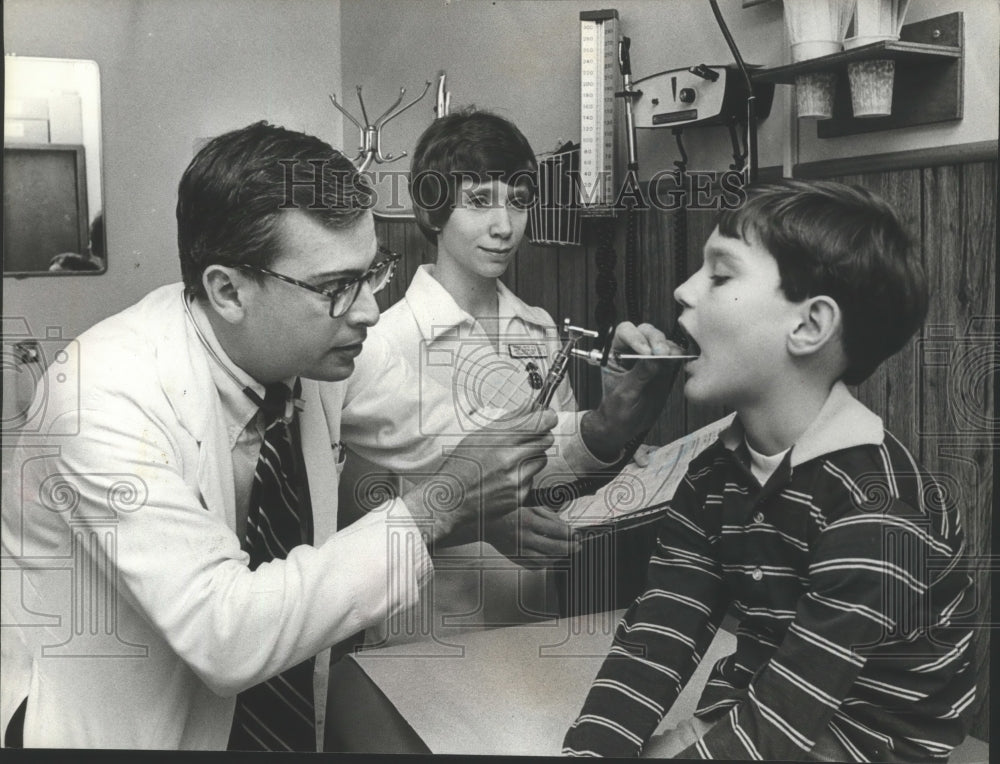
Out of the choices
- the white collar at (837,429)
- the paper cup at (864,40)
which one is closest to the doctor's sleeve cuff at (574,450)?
the white collar at (837,429)

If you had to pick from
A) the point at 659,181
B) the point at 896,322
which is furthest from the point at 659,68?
the point at 896,322

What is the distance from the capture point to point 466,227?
2.03 metres

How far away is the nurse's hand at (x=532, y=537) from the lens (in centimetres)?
204

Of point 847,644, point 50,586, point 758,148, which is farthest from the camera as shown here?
point 50,586

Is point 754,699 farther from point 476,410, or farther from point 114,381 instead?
point 114,381

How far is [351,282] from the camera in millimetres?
1981

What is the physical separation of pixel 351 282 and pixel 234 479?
0.43 metres

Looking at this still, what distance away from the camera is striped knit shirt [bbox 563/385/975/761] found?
70.8 inches

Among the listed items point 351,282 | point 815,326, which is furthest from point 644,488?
point 351,282

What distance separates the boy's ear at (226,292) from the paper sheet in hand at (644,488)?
0.72 m

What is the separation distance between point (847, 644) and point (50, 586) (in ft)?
4.91

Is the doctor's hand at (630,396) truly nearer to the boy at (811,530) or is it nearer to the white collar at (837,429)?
the boy at (811,530)

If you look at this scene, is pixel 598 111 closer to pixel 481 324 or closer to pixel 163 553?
pixel 481 324

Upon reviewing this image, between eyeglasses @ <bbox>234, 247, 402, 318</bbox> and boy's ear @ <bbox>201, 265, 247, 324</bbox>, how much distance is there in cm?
3
